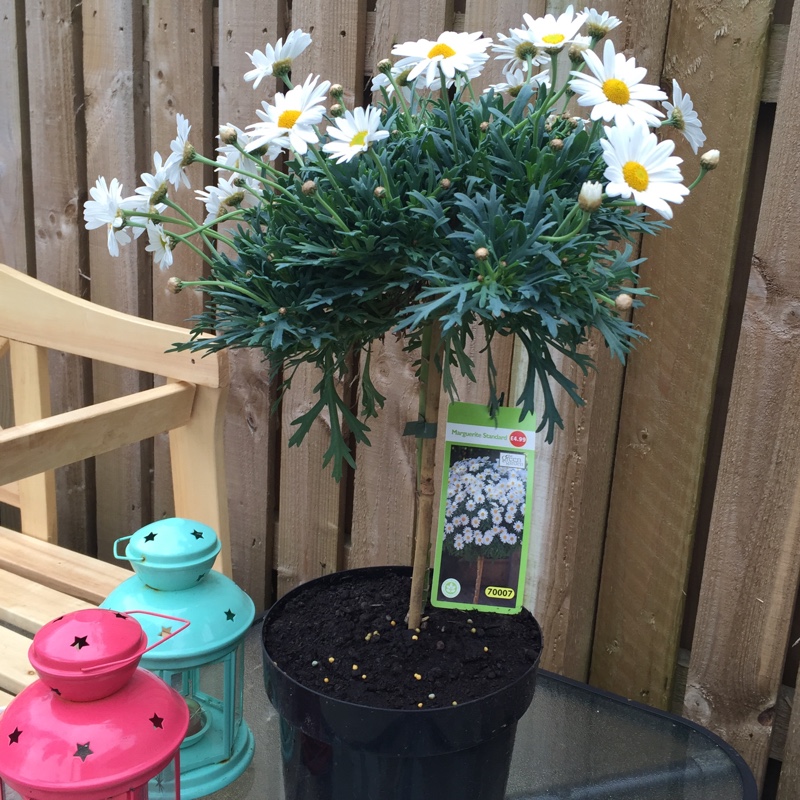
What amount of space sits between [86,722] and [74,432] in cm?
57

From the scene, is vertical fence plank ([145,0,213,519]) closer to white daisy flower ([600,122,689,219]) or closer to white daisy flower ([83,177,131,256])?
white daisy flower ([83,177,131,256])

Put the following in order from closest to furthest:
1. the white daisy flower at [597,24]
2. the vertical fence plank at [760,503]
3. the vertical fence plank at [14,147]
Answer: the white daisy flower at [597,24], the vertical fence plank at [760,503], the vertical fence plank at [14,147]

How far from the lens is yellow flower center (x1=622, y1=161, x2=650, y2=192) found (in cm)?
66

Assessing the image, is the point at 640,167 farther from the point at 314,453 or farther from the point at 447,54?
the point at 314,453

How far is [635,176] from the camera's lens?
2.15 feet

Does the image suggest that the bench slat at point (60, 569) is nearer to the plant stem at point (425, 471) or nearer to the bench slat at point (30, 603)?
the bench slat at point (30, 603)

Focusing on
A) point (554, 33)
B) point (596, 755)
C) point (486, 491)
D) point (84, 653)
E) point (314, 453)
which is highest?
point (554, 33)

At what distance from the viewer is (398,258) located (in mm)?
771

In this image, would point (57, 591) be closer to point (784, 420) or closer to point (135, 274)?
point (135, 274)

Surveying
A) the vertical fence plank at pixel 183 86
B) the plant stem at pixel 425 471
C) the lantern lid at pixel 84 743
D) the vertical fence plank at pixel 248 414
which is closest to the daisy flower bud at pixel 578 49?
the plant stem at pixel 425 471

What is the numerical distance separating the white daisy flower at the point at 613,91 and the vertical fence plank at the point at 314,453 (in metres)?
0.94

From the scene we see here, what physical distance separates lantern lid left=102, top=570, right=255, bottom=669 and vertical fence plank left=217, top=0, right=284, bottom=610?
715mm

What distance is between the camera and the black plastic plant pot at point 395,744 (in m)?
0.87

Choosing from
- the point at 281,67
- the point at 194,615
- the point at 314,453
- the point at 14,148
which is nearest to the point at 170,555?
the point at 194,615
